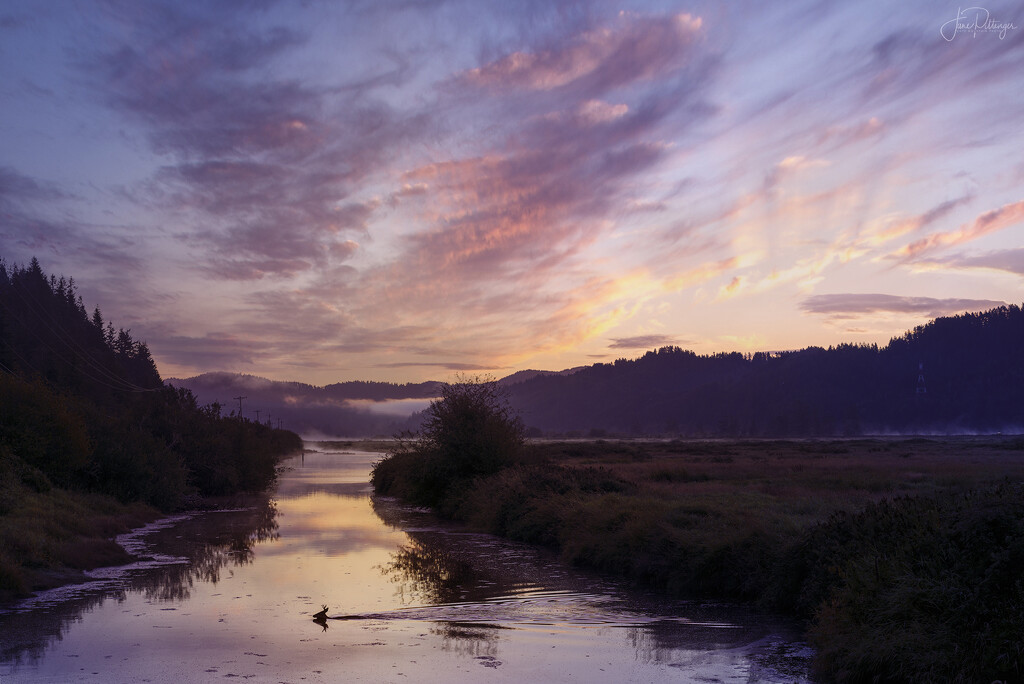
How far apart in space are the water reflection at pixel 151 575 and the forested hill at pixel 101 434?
319 centimetres

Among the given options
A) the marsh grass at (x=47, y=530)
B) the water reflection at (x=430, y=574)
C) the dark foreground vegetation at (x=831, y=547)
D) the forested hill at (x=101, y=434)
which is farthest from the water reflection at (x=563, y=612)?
the forested hill at (x=101, y=434)

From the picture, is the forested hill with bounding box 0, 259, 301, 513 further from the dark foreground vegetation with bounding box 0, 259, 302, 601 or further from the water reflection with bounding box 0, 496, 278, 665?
the water reflection with bounding box 0, 496, 278, 665

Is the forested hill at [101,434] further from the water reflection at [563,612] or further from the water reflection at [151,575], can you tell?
the water reflection at [563,612]

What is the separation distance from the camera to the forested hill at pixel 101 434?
26.5 m

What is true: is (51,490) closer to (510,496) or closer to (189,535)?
(189,535)

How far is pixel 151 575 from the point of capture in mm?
17641

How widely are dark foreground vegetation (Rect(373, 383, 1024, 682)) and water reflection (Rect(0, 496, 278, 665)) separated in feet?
29.3

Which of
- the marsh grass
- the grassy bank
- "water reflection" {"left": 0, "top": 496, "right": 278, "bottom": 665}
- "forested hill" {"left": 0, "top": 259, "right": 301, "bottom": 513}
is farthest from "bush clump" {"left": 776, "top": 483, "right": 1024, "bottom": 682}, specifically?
"forested hill" {"left": 0, "top": 259, "right": 301, "bottom": 513}

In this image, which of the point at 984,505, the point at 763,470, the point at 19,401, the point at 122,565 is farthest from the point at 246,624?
the point at 763,470

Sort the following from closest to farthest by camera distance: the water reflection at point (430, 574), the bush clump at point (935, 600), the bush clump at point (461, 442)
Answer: the bush clump at point (935, 600) → the water reflection at point (430, 574) → the bush clump at point (461, 442)

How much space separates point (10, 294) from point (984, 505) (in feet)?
355

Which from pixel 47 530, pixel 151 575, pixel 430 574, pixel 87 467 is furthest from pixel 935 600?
pixel 87 467

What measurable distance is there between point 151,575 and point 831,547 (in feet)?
48.1

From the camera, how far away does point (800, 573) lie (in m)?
13.8
